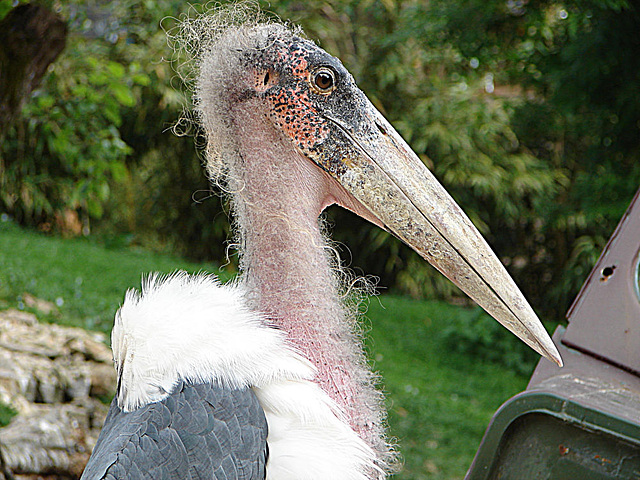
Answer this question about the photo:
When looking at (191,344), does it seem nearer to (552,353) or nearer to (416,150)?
(552,353)

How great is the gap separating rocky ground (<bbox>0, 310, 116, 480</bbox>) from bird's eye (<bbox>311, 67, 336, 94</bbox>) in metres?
2.20

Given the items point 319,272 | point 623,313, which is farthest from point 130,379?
point 623,313

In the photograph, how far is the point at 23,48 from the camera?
9.91 ft

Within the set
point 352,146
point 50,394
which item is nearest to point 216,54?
point 352,146

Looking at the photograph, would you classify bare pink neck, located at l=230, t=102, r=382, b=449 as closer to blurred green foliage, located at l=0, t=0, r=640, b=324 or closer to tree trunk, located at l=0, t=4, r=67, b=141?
tree trunk, located at l=0, t=4, r=67, b=141

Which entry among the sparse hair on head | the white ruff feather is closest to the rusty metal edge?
the white ruff feather

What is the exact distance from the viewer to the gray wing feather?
1293 mm

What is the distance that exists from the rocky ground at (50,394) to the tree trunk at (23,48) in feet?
4.16

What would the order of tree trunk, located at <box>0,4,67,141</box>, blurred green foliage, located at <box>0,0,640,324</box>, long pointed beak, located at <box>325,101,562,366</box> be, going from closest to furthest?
1. long pointed beak, located at <box>325,101,562,366</box>
2. tree trunk, located at <box>0,4,67,141</box>
3. blurred green foliage, located at <box>0,0,640,324</box>

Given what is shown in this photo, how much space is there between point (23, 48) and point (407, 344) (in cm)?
425

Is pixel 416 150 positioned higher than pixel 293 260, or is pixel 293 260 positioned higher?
pixel 416 150

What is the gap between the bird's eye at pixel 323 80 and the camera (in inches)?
62.2

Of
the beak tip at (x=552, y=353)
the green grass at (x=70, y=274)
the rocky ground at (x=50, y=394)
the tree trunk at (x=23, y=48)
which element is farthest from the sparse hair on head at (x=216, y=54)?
the green grass at (x=70, y=274)

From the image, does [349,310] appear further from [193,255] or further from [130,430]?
[193,255]
